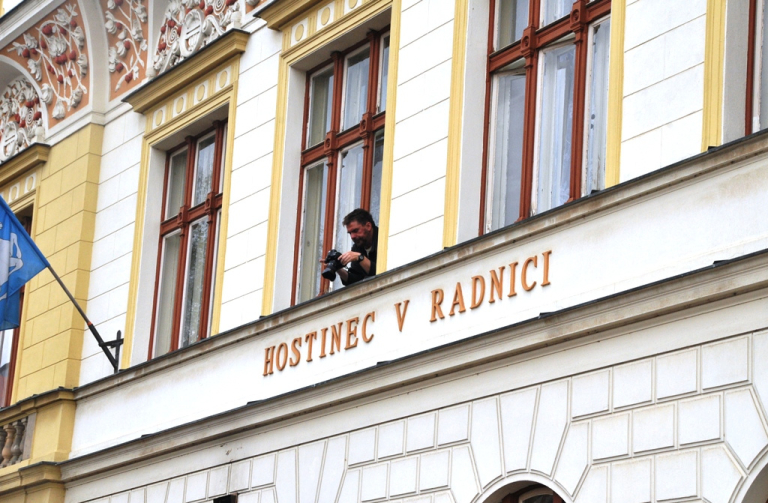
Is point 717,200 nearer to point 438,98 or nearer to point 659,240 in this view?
point 659,240

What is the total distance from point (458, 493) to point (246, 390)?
140 inches

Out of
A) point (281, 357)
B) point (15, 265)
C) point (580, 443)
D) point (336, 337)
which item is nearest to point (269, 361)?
point (281, 357)

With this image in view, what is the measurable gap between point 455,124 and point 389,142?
3.27 feet

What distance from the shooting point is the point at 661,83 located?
1109 centimetres

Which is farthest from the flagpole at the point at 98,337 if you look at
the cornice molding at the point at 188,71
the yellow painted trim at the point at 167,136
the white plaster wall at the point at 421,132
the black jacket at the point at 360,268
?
the white plaster wall at the point at 421,132

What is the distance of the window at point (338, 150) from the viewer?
14758mm

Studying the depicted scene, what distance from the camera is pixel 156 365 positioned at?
1644 cm

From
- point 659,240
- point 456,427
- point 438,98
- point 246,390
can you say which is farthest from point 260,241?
point 659,240

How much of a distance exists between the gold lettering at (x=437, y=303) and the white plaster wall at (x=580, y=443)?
29.5 inches

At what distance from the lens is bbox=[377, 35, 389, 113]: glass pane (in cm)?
1480

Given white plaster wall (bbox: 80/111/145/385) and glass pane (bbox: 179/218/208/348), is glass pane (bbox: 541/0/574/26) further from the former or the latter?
white plaster wall (bbox: 80/111/145/385)

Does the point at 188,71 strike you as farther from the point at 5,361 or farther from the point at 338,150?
the point at 5,361

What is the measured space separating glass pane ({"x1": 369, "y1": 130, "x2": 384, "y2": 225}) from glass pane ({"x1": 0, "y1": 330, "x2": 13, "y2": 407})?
764cm

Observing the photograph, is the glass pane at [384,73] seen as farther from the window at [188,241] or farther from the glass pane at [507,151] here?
the window at [188,241]
